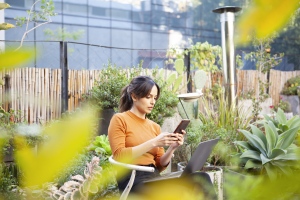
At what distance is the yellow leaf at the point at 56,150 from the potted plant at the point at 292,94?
11436mm

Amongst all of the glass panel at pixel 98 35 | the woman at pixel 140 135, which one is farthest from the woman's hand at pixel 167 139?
the glass panel at pixel 98 35

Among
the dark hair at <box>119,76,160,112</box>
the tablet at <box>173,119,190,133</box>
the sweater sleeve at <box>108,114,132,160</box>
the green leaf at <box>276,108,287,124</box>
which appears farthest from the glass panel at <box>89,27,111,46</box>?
the tablet at <box>173,119,190,133</box>

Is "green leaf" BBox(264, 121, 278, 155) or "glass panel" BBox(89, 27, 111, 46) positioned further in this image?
"glass panel" BBox(89, 27, 111, 46)

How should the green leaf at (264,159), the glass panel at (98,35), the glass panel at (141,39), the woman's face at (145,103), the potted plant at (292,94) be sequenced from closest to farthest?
the woman's face at (145,103) → the green leaf at (264,159) → the potted plant at (292,94) → the glass panel at (98,35) → the glass panel at (141,39)

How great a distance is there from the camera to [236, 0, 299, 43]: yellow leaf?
143mm

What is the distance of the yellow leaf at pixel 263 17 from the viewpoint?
0.14 metres

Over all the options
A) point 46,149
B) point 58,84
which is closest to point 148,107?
point 46,149

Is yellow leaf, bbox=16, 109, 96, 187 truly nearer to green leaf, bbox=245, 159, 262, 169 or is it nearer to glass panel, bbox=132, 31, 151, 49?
green leaf, bbox=245, 159, 262, 169

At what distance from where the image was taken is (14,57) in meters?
0.16

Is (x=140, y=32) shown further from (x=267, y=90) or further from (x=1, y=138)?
(x=1, y=138)

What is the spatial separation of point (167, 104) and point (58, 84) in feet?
5.73

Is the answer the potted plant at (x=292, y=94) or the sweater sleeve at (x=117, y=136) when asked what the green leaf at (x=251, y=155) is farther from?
the potted plant at (x=292, y=94)

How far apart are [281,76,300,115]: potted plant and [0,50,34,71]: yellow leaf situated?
11445mm

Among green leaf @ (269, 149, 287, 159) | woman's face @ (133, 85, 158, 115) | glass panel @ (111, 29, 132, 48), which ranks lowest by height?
green leaf @ (269, 149, 287, 159)
